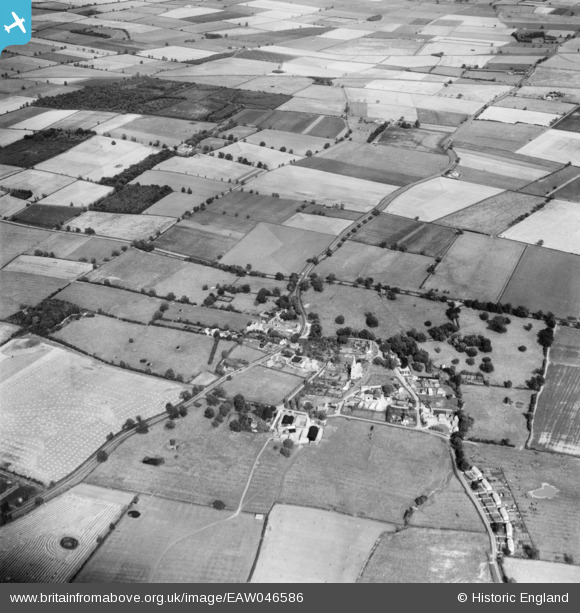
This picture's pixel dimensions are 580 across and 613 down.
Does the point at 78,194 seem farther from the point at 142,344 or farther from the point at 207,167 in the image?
the point at 142,344

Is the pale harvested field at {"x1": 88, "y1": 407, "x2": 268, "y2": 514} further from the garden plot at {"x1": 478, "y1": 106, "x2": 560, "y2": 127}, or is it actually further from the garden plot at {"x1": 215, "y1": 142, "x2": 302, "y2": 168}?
the garden plot at {"x1": 478, "y1": 106, "x2": 560, "y2": 127}

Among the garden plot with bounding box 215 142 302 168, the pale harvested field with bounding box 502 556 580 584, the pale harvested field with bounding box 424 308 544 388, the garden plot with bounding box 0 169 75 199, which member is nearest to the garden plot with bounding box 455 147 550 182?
the garden plot with bounding box 215 142 302 168

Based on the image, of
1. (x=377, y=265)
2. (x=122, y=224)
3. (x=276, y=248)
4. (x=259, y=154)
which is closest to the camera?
(x=377, y=265)

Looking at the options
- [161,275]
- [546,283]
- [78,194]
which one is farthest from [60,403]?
[546,283]

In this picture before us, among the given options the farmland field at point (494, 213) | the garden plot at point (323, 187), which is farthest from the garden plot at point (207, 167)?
the farmland field at point (494, 213)

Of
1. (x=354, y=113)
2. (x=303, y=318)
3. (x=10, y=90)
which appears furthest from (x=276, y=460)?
(x=10, y=90)

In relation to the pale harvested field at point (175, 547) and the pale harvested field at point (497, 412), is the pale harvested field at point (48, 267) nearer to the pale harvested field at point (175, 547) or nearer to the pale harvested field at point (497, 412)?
the pale harvested field at point (175, 547)

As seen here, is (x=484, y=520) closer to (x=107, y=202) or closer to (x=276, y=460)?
(x=276, y=460)
